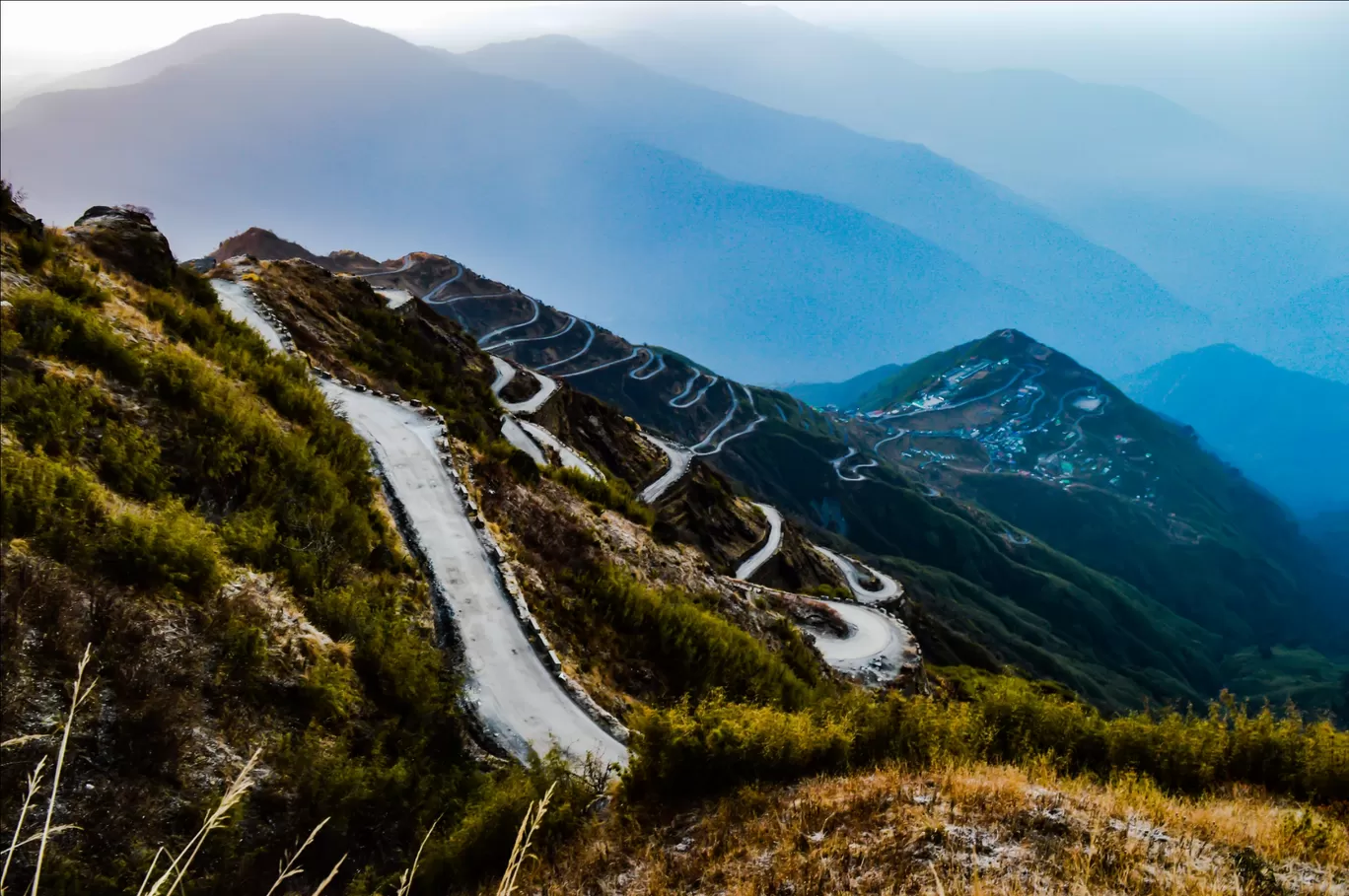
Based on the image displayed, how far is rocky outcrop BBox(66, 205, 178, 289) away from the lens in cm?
1798

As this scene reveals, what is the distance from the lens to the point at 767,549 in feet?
143

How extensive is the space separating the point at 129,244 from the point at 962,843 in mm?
22986

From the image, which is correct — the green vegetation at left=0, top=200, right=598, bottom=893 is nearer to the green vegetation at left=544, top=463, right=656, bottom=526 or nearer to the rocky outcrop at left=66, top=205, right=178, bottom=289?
the rocky outcrop at left=66, top=205, right=178, bottom=289

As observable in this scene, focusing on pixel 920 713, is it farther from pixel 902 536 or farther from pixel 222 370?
pixel 902 536

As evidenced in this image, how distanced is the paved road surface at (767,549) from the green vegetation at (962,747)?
99.0ft

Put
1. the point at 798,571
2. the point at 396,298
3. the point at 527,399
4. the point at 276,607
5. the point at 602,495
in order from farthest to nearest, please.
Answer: the point at 396,298 → the point at 798,571 → the point at 527,399 → the point at 602,495 → the point at 276,607

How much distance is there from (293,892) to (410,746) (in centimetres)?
246

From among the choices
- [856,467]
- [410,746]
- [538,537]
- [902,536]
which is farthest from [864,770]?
[856,467]

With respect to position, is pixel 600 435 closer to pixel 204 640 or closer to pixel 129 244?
pixel 129 244

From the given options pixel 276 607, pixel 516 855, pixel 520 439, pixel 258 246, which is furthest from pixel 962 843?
pixel 258 246

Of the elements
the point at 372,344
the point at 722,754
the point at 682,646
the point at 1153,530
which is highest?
the point at 372,344

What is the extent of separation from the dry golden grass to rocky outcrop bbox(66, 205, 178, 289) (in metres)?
19.2

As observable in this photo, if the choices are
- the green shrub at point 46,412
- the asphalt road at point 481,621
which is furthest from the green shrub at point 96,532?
the asphalt road at point 481,621

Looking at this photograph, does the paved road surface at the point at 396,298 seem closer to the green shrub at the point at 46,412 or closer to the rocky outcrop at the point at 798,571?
the rocky outcrop at the point at 798,571
